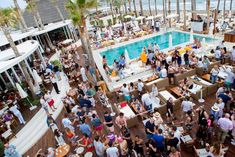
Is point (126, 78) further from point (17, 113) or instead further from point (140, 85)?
point (17, 113)

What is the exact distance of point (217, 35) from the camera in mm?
18234

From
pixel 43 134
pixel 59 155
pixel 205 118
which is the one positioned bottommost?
pixel 43 134

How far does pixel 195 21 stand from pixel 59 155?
20.1 m

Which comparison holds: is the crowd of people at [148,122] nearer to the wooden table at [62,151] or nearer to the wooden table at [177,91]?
the wooden table at [62,151]

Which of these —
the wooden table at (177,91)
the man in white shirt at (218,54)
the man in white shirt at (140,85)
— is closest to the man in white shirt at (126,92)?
the man in white shirt at (140,85)

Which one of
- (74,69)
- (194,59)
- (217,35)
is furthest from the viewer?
(217,35)

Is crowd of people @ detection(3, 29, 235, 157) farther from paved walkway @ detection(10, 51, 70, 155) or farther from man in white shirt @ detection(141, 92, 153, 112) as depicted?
paved walkway @ detection(10, 51, 70, 155)

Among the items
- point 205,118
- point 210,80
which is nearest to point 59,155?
point 205,118

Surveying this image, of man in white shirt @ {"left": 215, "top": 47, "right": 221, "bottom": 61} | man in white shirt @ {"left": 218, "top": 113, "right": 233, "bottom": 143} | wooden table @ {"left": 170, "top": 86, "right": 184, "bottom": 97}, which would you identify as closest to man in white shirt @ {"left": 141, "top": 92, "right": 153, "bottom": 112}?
wooden table @ {"left": 170, "top": 86, "right": 184, "bottom": 97}

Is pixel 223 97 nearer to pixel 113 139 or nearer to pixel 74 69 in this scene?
pixel 113 139

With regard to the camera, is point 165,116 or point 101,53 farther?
point 101,53

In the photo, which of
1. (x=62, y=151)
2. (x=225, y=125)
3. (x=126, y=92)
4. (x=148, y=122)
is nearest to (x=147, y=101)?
(x=126, y=92)

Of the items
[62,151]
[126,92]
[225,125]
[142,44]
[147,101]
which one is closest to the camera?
[225,125]

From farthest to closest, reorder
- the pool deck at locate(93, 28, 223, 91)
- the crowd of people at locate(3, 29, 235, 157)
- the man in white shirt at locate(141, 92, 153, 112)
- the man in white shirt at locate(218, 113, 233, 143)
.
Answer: the pool deck at locate(93, 28, 223, 91)
the man in white shirt at locate(141, 92, 153, 112)
the crowd of people at locate(3, 29, 235, 157)
the man in white shirt at locate(218, 113, 233, 143)
